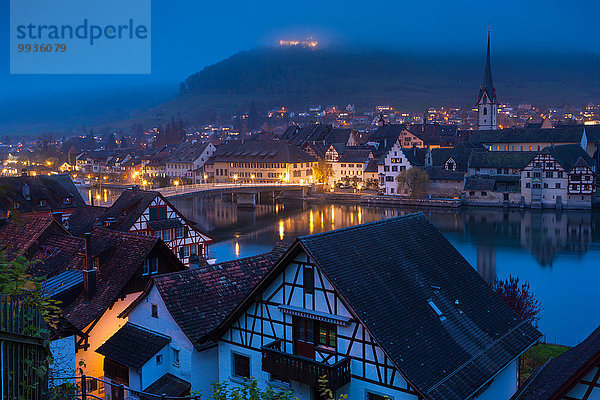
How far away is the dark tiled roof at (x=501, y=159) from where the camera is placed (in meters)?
59.4

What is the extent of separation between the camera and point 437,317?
9.85 metres

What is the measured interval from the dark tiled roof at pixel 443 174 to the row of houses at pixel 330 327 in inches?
1946

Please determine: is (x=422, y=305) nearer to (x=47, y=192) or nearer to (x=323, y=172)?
(x=47, y=192)

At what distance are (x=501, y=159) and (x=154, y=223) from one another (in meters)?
42.1

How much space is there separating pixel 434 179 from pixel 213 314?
52.4m

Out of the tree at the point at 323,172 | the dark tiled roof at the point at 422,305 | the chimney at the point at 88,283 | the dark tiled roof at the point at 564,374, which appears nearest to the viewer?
the dark tiled roof at the point at 564,374

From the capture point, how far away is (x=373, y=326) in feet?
29.4

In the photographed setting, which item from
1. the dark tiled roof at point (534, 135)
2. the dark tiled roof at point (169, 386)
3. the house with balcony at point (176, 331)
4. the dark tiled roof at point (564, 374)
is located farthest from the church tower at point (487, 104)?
the dark tiled roof at point (169, 386)

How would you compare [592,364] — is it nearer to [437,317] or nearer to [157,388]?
[437,317]

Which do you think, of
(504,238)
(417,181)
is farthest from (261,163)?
(504,238)

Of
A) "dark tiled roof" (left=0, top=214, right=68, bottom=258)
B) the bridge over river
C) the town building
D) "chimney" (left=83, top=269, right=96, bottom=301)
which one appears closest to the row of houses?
"chimney" (left=83, top=269, right=96, bottom=301)

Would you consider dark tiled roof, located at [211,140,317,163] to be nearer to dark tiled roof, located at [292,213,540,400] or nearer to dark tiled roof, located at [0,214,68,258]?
dark tiled roof, located at [0,214,68,258]

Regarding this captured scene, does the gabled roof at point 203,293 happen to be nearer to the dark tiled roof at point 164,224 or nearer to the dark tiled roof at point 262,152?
the dark tiled roof at point 164,224

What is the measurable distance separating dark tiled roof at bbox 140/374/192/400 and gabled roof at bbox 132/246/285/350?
0.88 m
